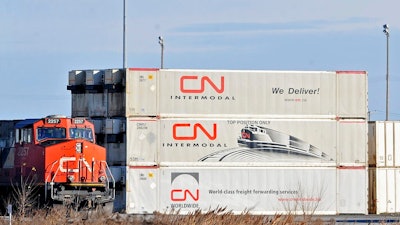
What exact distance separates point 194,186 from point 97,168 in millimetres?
4132

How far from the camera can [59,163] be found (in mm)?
29344

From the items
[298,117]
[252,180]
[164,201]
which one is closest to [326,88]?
[298,117]

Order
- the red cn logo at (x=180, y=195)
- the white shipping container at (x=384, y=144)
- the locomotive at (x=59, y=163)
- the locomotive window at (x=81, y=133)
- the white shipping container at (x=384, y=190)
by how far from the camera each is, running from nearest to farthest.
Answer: the locomotive at (x=59, y=163) → the locomotive window at (x=81, y=133) → the red cn logo at (x=180, y=195) → the white shipping container at (x=384, y=190) → the white shipping container at (x=384, y=144)

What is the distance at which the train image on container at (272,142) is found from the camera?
1315 inches

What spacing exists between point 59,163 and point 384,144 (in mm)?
12687

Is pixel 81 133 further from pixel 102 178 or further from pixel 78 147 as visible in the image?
pixel 102 178

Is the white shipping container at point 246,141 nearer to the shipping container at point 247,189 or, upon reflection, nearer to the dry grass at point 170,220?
the shipping container at point 247,189

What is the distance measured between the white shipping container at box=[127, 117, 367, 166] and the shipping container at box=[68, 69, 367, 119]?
1.01 ft

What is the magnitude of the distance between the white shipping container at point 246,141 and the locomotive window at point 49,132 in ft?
11.2

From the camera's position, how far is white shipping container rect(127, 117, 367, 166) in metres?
32.9

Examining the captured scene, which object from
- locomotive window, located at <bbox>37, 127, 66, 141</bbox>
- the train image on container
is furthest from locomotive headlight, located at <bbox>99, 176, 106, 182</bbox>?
the train image on container

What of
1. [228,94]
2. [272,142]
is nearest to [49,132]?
[228,94]

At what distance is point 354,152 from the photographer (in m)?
34.0

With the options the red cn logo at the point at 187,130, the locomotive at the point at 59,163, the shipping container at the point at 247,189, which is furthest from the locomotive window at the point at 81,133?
the red cn logo at the point at 187,130
